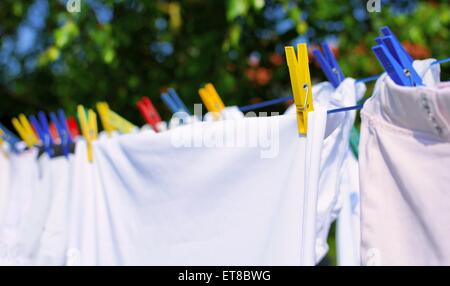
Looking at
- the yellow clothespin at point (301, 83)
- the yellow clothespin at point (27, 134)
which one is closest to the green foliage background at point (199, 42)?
the yellow clothespin at point (27, 134)

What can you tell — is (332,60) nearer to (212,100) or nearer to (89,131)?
(212,100)

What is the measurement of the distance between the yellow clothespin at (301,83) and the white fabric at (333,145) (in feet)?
0.27

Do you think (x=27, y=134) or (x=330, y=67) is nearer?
(x=330, y=67)

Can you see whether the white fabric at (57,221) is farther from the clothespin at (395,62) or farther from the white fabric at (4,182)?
the clothespin at (395,62)

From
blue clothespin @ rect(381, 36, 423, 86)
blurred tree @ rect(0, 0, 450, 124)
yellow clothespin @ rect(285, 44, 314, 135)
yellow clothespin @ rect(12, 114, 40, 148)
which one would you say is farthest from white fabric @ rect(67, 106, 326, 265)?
blurred tree @ rect(0, 0, 450, 124)

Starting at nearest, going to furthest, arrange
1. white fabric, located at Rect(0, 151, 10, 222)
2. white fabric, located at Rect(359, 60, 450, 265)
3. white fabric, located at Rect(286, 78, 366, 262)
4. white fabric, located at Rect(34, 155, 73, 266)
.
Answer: white fabric, located at Rect(359, 60, 450, 265)
white fabric, located at Rect(286, 78, 366, 262)
white fabric, located at Rect(34, 155, 73, 266)
white fabric, located at Rect(0, 151, 10, 222)

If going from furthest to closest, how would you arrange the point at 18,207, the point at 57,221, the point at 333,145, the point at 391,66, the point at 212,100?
the point at 18,207 → the point at 57,221 → the point at 212,100 → the point at 333,145 → the point at 391,66

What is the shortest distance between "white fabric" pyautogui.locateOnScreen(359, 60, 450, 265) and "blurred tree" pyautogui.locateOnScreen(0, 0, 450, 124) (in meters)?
1.03

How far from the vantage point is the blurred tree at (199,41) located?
191 centimetres

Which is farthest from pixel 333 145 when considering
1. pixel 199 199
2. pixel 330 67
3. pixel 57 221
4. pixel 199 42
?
pixel 199 42

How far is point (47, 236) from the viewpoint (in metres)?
1.26

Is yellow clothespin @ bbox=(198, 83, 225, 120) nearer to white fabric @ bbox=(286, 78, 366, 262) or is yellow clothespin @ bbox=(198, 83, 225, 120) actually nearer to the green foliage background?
white fabric @ bbox=(286, 78, 366, 262)

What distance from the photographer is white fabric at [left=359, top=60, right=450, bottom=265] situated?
27.4 inches

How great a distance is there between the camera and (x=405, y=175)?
2.40ft
